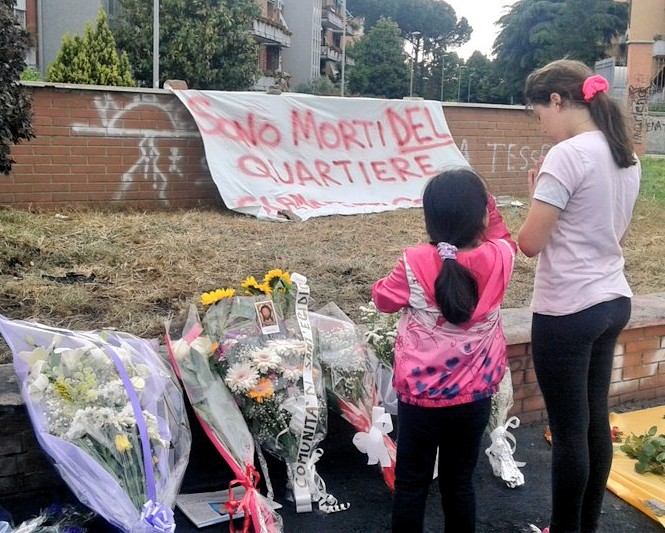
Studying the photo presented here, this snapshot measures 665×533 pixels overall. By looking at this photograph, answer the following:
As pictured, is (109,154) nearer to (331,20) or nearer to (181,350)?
(181,350)

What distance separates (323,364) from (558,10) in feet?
129

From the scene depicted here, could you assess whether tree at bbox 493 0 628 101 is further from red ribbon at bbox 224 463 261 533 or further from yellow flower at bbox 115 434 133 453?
yellow flower at bbox 115 434 133 453

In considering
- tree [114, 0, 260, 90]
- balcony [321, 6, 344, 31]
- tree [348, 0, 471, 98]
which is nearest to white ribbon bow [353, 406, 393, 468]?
tree [114, 0, 260, 90]

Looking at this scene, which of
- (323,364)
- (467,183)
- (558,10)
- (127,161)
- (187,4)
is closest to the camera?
(467,183)

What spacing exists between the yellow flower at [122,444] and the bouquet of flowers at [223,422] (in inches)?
17.2

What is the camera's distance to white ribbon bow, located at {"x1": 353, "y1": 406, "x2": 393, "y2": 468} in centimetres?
286

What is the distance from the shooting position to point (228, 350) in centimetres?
273

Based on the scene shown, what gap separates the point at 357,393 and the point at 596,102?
1421mm

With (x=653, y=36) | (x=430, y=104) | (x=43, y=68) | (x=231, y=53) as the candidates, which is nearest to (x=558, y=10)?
(x=653, y=36)

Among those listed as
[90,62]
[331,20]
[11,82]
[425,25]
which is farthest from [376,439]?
[425,25]

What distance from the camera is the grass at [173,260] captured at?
405 cm

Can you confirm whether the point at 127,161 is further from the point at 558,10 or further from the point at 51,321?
the point at 558,10

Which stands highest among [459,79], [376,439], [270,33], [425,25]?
[425,25]

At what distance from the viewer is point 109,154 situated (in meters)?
8.29
